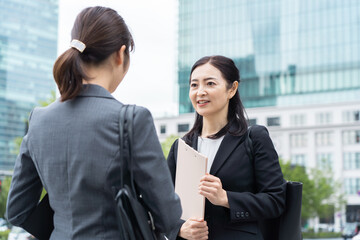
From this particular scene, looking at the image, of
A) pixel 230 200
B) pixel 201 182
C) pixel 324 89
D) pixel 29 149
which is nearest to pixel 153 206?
pixel 29 149

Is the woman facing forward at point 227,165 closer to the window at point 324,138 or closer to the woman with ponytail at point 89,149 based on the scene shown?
the woman with ponytail at point 89,149

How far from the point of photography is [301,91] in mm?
60969

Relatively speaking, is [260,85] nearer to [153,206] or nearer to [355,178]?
[355,178]

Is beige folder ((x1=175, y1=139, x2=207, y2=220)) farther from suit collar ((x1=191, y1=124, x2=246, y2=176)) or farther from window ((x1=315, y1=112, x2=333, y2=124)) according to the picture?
window ((x1=315, y1=112, x2=333, y2=124))

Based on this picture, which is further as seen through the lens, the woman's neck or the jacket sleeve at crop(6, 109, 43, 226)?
the woman's neck

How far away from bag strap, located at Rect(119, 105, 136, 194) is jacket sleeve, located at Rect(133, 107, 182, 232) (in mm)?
17

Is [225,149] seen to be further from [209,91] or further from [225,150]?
[209,91]

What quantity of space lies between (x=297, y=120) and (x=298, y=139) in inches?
95.6

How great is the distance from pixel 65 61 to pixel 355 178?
6148 cm

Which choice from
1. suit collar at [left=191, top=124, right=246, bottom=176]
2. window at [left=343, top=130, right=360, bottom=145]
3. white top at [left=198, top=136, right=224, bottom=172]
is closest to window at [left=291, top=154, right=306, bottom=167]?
window at [left=343, top=130, right=360, bottom=145]

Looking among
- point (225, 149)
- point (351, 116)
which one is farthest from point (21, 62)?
point (225, 149)

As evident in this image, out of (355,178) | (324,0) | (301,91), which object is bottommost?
(355,178)

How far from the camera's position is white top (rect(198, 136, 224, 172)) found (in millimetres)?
2945

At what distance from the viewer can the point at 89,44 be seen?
1.83 metres
